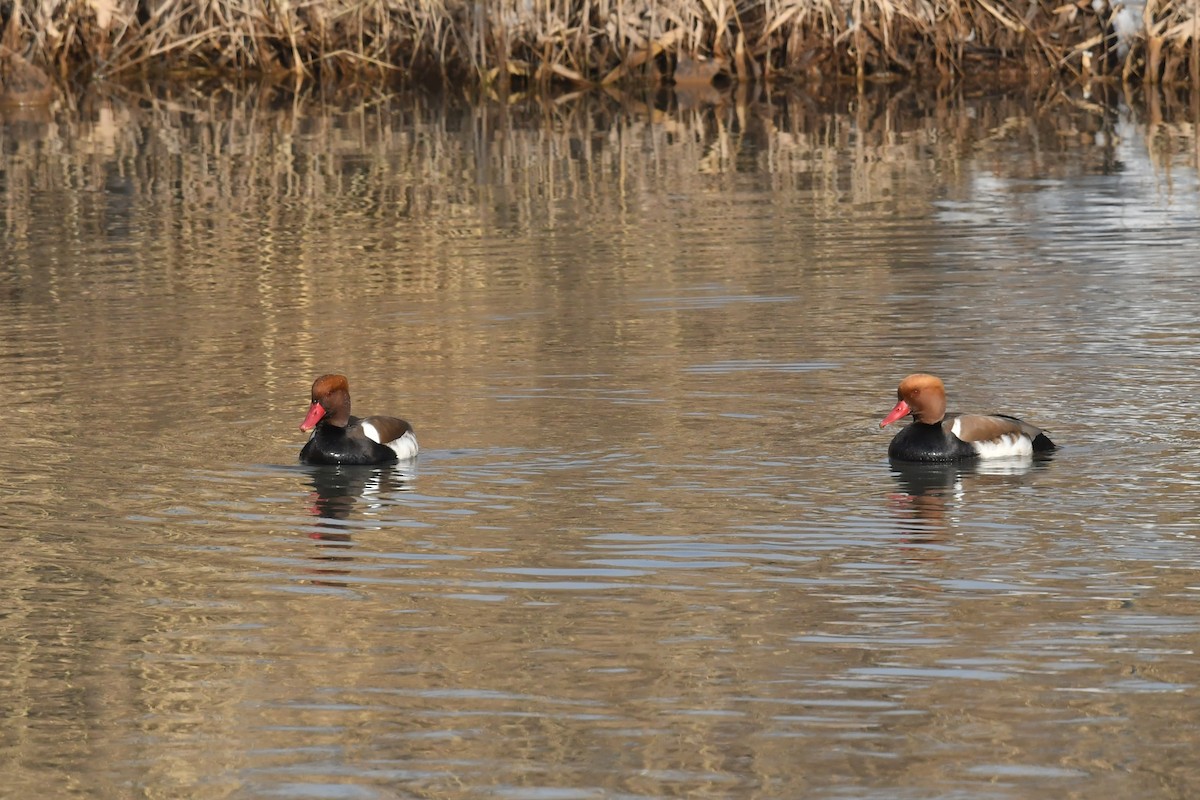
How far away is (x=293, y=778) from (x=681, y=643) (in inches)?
65.5

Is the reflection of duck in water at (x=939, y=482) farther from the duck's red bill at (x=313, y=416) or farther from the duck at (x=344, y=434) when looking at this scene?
the duck's red bill at (x=313, y=416)

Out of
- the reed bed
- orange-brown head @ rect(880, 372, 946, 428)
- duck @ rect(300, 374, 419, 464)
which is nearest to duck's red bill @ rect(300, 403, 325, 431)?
duck @ rect(300, 374, 419, 464)

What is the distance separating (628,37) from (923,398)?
72.7 ft

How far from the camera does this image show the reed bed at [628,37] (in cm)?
3091

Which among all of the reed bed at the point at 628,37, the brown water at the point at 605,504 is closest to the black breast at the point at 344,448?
the brown water at the point at 605,504

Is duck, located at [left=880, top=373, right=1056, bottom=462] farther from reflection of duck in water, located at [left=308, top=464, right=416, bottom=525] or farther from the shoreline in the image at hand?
the shoreline

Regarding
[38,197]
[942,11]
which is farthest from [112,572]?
[942,11]

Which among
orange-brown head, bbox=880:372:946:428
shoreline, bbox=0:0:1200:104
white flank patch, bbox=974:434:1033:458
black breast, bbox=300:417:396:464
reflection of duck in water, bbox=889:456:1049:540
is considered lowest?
reflection of duck in water, bbox=889:456:1049:540

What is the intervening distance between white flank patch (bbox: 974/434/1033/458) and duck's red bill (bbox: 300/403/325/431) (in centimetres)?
310

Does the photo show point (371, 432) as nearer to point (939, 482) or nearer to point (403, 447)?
point (403, 447)

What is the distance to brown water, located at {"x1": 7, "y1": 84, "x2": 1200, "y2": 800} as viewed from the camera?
6.48 metres

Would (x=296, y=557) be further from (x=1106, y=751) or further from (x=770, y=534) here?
(x=1106, y=751)

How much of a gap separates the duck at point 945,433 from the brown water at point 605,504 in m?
0.14

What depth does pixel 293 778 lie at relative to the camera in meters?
6.22
